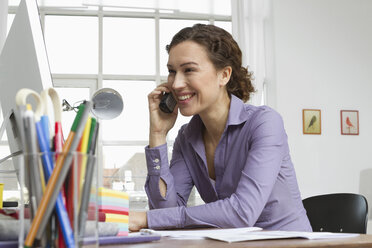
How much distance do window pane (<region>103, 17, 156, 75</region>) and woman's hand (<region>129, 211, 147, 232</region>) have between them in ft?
12.5

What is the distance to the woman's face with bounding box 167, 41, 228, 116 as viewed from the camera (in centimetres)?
168

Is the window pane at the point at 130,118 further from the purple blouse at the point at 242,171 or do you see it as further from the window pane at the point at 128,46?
the purple blouse at the point at 242,171

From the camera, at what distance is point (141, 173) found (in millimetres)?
4727

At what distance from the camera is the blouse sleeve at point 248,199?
1.22 m

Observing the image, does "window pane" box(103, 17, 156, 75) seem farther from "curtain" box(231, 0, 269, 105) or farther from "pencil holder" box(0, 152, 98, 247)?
"pencil holder" box(0, 152, 98, 247)

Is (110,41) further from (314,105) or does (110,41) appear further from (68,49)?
(314,105)

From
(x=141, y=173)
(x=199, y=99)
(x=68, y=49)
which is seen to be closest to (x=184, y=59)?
(x=199, y=99)

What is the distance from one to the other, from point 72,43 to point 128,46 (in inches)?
22.2

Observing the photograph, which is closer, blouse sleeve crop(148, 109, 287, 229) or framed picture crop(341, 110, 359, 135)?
blouse sleeve crop(148, 109, 287, 229)

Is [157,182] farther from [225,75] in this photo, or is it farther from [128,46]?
[128,46]

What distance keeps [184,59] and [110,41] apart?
3.44 meters

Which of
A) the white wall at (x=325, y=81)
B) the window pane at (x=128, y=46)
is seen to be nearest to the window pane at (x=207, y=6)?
the window pane at (x=128, y=46)

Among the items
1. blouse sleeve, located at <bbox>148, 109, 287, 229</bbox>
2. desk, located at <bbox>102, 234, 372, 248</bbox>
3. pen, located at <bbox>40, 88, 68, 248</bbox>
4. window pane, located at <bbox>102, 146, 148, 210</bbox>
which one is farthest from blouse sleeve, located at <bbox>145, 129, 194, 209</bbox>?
window pane, located at <bbox>102, 146, 148, 210</bbox>

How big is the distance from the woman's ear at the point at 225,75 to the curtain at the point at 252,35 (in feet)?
9.54
